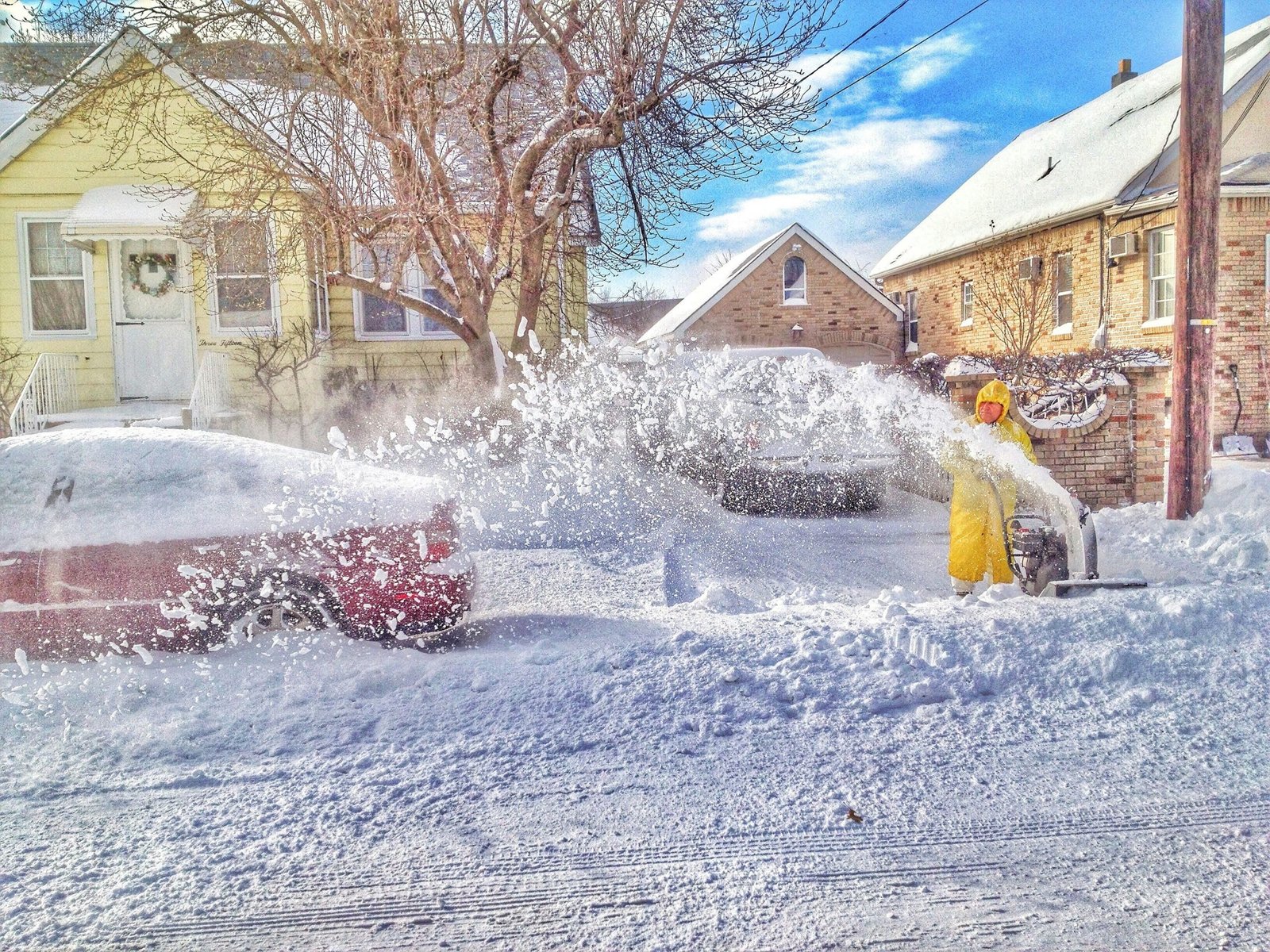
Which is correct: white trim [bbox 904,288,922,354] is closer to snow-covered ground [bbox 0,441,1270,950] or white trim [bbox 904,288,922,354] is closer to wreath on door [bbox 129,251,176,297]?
wreath on door [bbox 129,251,176,297]

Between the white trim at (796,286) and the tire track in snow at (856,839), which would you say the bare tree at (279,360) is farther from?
the white trim at (796,286)

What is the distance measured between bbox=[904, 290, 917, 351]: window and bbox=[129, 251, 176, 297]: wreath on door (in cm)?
2088

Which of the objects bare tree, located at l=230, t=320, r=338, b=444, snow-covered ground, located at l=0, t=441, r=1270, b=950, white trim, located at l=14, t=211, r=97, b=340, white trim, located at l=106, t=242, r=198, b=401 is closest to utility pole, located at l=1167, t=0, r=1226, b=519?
snow-covered ground, located at l=0, t=441, r=1270, b=950

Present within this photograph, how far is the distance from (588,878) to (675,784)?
2.54 ft

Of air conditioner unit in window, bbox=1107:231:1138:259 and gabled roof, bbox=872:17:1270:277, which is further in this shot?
gabled roof, bbox=872:17:1270:277

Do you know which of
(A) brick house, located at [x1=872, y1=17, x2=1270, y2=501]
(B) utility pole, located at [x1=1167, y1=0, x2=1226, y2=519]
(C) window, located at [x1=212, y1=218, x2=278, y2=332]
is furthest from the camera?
(A) brick house, located at [x1=872, y1=17, x2=1270, y2=501]

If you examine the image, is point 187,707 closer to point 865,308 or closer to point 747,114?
point 747,114

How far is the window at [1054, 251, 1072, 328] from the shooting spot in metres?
20.9

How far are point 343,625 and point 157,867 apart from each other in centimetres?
202

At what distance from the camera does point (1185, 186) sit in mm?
8297

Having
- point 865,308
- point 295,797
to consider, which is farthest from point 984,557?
point 865,308

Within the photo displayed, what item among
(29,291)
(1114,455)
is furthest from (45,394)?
(1114,455)

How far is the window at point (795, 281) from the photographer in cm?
2711

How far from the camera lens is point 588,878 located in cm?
315
